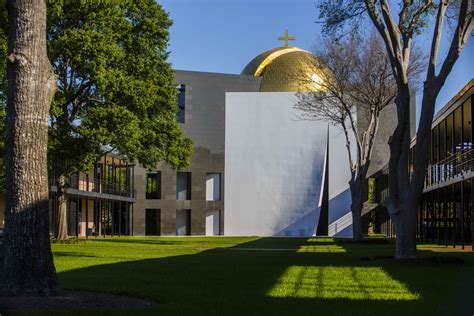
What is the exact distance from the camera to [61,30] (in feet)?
88.3

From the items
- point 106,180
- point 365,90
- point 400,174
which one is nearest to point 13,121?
point 400,174

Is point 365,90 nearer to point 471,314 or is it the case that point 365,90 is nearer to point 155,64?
point 155,64

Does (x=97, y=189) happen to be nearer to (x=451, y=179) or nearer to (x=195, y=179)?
(x=195, y=179)

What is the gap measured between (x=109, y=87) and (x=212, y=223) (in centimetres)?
3047

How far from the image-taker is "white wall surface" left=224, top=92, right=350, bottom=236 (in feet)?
175

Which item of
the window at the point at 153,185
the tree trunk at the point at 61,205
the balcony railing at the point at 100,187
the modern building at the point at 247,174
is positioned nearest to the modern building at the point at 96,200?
the balcony railing at the point at 100,187

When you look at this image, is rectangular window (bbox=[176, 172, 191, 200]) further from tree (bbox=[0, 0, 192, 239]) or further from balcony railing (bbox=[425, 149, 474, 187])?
balcony railing (bbox=[425, 149, 474, 187])

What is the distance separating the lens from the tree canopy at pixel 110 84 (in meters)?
25.9

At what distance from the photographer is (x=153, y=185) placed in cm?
5875

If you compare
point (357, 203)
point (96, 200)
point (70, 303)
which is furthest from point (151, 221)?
point (70, 303)

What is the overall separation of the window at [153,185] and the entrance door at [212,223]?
14.8ft

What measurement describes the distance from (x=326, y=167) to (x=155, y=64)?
89.3 ft

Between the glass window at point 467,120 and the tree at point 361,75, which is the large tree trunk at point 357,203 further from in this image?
the glass window at point 467,120

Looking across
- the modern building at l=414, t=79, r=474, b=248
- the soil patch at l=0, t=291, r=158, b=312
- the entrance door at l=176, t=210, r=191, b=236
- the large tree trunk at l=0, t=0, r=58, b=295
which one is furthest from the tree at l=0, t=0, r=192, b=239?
the entrance door at l=176, t=210, r=191, b=236
